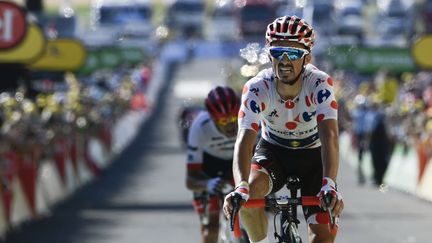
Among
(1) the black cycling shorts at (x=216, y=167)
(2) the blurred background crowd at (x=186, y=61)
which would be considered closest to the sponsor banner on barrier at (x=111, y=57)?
(2) the blurred background crowd at (x=186, y=61)

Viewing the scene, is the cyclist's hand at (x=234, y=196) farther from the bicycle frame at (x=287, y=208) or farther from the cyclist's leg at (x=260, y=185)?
the cyclist's leg at (x=260, y=185)

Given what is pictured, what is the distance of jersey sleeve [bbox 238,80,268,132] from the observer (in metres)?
8.86

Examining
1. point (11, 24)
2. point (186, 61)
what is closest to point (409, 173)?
point (11, 24)

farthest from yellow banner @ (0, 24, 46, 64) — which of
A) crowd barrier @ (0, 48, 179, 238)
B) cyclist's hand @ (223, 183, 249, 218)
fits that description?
cyclist's hand @ (223, 183, 249, 218)

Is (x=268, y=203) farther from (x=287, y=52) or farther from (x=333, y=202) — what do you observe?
(x=287, y=52)

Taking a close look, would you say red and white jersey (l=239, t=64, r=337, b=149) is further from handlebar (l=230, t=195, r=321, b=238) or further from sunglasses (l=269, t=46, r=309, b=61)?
handlebar (l=230, t=195, r=321, b=238)

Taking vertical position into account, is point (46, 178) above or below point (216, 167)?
below

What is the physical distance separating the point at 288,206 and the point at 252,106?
26.6 inches

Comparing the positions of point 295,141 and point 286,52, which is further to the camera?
point 295,141

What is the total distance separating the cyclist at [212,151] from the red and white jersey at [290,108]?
2172 mm

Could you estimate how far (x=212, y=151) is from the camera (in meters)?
12.3

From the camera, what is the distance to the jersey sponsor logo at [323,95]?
8945 mm

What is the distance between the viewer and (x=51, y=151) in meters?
23.8

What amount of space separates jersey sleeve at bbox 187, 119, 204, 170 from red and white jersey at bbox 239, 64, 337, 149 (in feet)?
8.73
